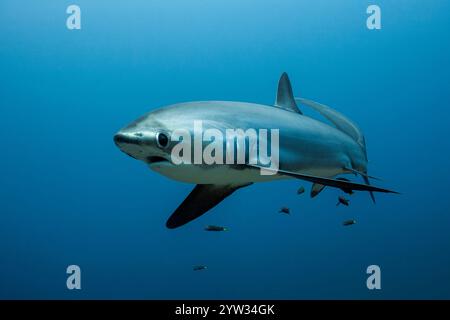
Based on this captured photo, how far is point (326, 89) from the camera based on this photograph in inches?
915

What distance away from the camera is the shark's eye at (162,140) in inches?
100

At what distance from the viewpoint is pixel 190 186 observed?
20.4 m

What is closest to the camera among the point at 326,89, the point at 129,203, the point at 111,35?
the point at 111,35

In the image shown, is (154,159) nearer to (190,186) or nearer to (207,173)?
(207,173)

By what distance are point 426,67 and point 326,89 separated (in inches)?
255

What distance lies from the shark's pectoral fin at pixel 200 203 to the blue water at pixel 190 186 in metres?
12.2

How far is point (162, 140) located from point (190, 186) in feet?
58.9

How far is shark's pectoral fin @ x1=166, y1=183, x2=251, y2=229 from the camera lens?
3.47 meters

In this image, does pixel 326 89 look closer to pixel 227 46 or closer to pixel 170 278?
pixel 227 46

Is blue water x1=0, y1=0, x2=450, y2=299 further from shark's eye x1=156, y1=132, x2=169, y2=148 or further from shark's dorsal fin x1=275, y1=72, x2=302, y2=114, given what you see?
shark's eye x1=156, y1=132, x2=169, y2=148

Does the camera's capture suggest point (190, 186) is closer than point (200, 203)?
No

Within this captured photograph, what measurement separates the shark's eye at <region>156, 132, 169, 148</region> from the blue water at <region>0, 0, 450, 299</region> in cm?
1323

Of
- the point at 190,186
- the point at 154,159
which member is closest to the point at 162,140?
the point at 154,159
